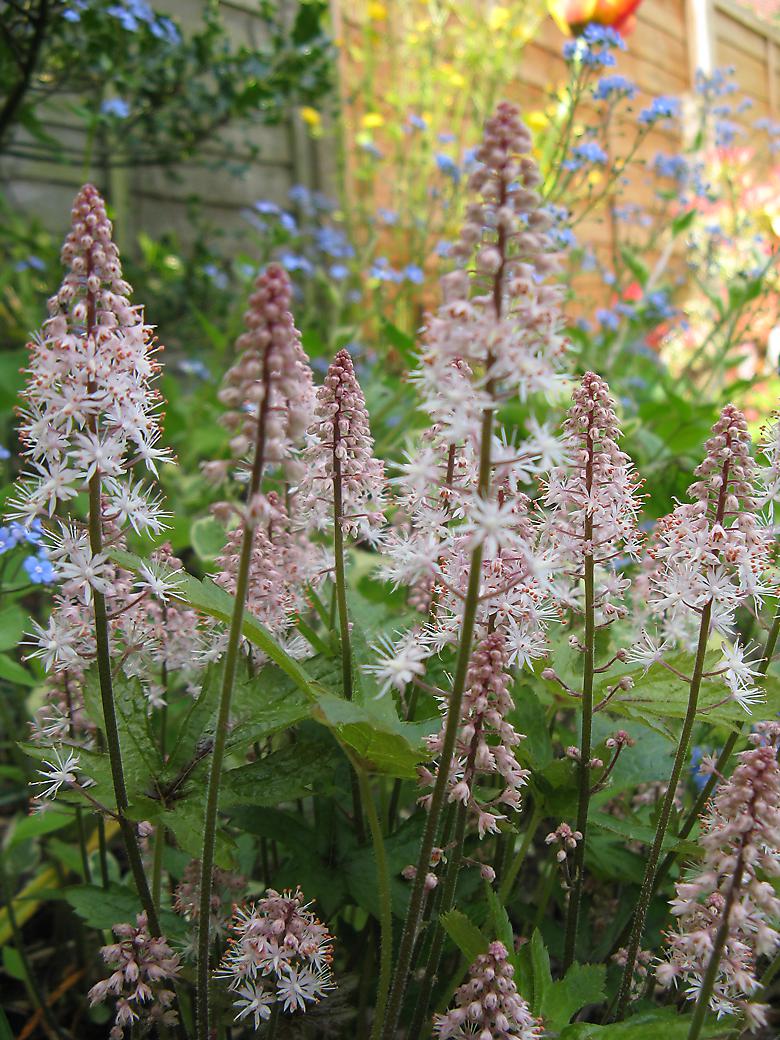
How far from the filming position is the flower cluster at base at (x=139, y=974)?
53.1 inches

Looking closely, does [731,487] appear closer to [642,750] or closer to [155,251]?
[642,750]

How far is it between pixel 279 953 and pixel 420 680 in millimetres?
448

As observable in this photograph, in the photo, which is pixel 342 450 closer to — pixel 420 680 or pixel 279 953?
pixel 420 680

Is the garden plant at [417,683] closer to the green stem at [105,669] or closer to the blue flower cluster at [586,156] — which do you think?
the green stem at [105,669]

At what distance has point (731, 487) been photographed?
4.47ft

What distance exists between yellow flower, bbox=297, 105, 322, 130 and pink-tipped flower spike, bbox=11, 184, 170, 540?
5555 millimetres

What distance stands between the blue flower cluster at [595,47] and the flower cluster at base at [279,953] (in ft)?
10.1

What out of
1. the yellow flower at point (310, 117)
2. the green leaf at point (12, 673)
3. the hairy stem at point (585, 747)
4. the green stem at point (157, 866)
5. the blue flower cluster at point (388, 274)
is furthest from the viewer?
the yellow flower at point (310, 117)

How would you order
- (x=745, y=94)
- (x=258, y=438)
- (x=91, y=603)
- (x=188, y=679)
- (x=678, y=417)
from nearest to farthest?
(x=258, y=438)
(x=91, y=603)
(x=188, y=679)
(x=678, y=417)
(x=745, y=94)

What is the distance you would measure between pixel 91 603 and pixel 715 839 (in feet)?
2.94

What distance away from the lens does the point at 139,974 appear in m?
1.39

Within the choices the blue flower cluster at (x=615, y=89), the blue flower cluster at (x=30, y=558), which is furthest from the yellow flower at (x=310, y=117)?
the blue flower cluster at (x=30, y=558)

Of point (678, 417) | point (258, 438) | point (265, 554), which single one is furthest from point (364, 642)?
point (678, 417)

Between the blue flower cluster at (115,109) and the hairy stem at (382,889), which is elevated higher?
the blue flower cluster at (115,109)
